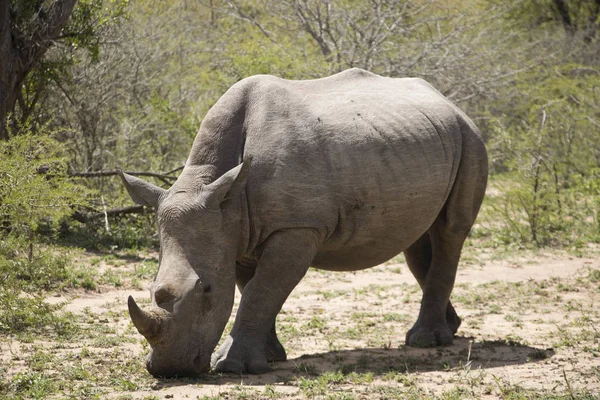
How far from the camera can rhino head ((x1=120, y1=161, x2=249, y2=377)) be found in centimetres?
575

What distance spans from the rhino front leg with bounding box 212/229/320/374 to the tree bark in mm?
5060

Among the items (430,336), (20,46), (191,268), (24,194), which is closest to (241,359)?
(191,268)

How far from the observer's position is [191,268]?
234 inches

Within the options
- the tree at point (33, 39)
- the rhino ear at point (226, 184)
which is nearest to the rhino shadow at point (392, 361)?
the rhino ear at point (226, 184)

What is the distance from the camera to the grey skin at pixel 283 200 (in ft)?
19.6

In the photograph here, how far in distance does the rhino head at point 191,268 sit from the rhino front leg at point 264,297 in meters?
0.23

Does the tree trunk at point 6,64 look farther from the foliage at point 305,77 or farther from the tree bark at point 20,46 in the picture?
the foliage at point 305,77

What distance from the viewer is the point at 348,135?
265 inches

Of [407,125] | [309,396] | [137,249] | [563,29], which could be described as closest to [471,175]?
[407,125]

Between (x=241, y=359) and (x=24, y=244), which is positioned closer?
(x=241, y=359)

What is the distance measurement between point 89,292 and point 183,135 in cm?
564

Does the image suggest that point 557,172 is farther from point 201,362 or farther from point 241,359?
point 201,362

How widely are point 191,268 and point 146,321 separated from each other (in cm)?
59

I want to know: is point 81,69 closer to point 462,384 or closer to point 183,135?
point 183,135
